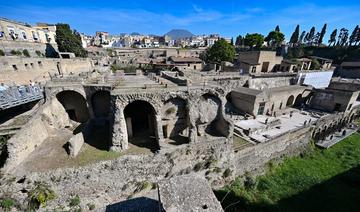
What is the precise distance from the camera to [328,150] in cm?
2033

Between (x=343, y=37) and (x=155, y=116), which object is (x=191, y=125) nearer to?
(x=155, y=116)

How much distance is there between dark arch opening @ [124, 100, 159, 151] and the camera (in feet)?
44.2

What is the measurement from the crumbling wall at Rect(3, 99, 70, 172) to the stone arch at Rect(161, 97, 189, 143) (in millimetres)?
8985

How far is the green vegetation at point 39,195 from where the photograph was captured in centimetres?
948

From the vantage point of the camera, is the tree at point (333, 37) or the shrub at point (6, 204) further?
the tree at point (333, 37)

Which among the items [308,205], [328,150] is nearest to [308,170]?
[308,205]

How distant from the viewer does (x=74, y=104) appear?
16625mm

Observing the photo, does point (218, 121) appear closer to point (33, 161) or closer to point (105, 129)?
point (105, 129)

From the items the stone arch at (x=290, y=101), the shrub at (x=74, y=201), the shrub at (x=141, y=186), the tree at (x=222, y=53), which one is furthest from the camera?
the tree at (x=222, y=53)

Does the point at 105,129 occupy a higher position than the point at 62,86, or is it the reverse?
the point at 62,86

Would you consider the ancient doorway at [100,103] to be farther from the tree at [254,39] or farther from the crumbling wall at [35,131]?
the tree at [254,39]

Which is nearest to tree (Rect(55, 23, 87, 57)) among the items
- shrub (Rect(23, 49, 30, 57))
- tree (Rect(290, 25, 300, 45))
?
shrub (Rect(23, 49, 30, 57))

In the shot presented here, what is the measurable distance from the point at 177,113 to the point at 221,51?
3638 cm

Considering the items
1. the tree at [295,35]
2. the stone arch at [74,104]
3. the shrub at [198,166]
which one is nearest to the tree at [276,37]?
the tree at [295,35]
